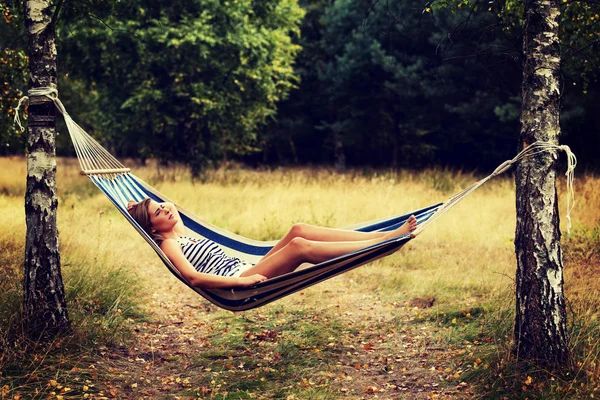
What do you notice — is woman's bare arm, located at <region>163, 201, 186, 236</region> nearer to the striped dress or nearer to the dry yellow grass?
the striped dress

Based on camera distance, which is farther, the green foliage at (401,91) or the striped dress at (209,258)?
the green foliage at (401,91)

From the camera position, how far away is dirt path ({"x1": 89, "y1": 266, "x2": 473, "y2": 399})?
3240 mm

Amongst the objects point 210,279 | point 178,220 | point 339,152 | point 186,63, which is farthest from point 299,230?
point 339,152

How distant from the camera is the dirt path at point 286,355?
324 centimetres

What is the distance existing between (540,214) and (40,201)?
2.65 meters

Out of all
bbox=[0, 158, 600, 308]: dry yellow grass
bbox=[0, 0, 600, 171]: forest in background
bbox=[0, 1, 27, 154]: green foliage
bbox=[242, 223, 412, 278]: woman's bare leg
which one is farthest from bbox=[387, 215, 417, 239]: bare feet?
bbox=[0, 0, 600, 171]: forest in background

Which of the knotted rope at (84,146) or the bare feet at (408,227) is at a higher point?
the knotted rope at (84,146)

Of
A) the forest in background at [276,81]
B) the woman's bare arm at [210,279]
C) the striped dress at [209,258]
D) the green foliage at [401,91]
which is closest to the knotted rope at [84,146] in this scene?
the striped dress at [209,258]

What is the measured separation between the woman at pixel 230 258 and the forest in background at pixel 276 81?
3251mm

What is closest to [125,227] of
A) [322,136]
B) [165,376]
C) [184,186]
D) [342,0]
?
[184,186]

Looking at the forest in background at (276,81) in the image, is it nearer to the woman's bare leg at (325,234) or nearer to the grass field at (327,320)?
the grass field at (327,320)

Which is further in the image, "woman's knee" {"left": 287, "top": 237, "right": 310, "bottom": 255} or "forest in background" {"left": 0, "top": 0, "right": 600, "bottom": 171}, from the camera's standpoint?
"forest in background" {"left": 0, "top": 0, "right": 600, "bottom": 171}

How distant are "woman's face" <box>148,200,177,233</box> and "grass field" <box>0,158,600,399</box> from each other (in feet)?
2.24

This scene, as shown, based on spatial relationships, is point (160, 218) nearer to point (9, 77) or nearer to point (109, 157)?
point (109, 157)
